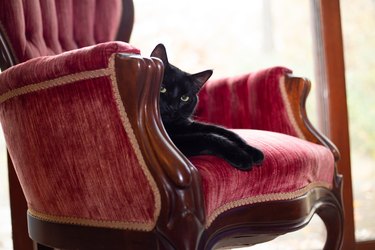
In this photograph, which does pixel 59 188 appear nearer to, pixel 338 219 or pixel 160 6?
pixel 338 219

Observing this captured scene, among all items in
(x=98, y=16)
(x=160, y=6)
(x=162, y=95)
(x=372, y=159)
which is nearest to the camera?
(x=162, y=95)

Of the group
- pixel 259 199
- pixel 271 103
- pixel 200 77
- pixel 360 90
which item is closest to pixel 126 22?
pixel 200 77

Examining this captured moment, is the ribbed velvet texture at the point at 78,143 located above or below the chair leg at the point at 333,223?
above

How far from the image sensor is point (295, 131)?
4.22 ft

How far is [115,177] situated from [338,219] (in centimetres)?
71

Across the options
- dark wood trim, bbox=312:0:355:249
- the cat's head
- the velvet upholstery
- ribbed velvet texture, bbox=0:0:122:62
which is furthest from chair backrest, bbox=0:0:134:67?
dark wood trim, bbox=312:0:355:249

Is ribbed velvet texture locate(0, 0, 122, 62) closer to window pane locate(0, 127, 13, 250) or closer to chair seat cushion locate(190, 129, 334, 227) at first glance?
window pane locate(0, 127, 13, 250)

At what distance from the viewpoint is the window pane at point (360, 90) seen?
1.94m

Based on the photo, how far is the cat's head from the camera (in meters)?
1.02

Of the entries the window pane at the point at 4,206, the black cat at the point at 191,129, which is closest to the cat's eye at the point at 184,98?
the black cat at the point at 191,129

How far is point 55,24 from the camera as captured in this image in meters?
1.35

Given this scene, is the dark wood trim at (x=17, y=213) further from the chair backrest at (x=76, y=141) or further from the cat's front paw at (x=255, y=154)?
the cat's front paw at (x=255, y=154)

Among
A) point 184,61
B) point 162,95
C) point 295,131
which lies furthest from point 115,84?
point 184,61

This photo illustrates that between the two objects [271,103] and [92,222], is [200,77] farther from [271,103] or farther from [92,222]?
[92,222]
